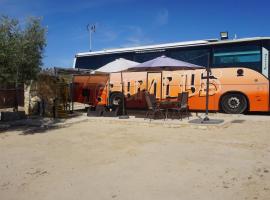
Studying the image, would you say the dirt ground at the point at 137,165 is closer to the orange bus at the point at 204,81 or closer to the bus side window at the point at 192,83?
the orange bus at the point at 204,81

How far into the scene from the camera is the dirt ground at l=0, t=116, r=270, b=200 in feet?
15.1

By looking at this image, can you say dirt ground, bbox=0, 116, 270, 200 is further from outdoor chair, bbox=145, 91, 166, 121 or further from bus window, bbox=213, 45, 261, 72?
bus window, bbox=213, 45, 261, 72

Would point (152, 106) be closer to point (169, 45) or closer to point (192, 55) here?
point (192, 55)

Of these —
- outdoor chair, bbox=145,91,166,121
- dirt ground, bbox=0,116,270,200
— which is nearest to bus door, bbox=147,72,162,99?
outdoor chair, bbox=145,91,166,121

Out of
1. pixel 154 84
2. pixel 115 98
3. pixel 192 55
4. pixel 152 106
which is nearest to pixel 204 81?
pixel 154 84

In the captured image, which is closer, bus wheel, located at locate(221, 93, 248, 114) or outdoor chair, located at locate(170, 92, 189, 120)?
outdoor chair, located at locate(170, 92, 189, 120)

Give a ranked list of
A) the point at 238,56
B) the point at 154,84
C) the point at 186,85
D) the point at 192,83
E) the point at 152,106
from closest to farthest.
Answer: the point at 152,106 → the point at 192,83 → the point at 186,85 → the point at 238,56 → the point at 154,84

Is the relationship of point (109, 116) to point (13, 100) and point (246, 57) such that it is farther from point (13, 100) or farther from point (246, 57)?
point (246, 57)

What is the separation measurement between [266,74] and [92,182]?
9774mm

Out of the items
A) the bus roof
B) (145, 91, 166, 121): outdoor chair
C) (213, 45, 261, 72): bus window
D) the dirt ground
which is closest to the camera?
the dirt ground

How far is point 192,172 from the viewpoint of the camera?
17.9 ft

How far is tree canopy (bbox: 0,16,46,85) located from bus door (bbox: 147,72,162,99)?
5.37m

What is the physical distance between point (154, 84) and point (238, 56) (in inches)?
131

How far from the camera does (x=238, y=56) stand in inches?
551
